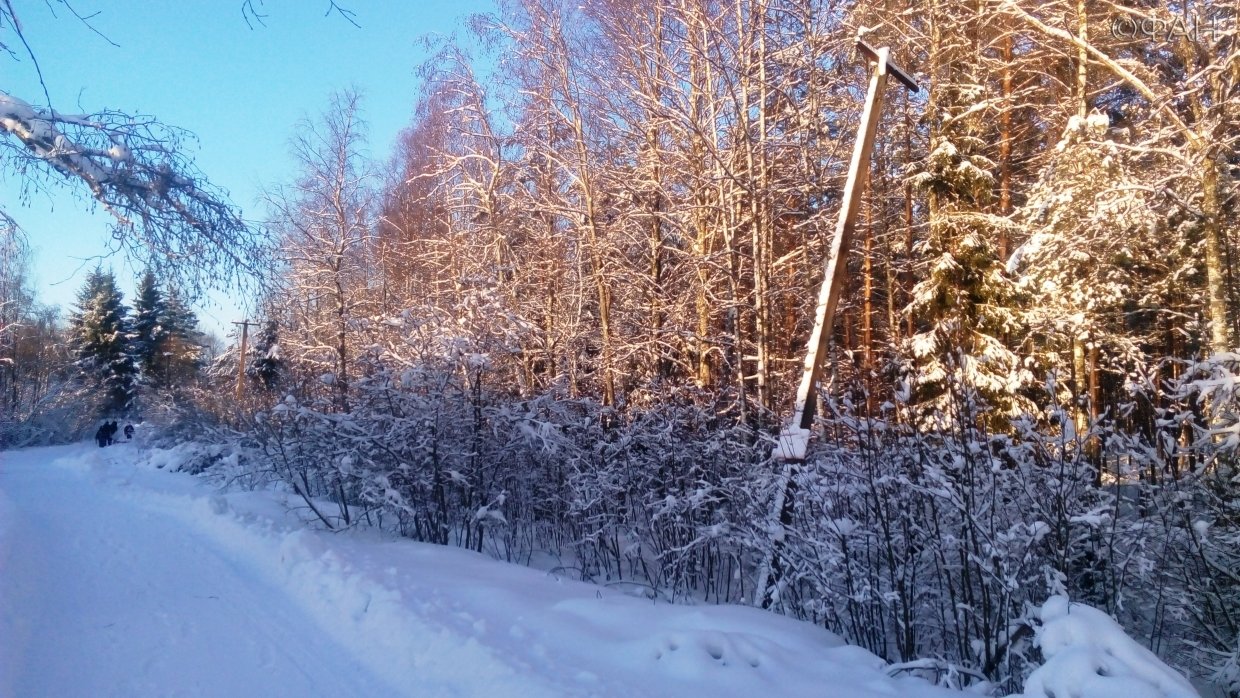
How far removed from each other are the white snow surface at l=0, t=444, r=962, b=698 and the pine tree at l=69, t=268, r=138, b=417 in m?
39.0

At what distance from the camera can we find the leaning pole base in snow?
21.6ft

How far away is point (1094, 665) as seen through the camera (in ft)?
11.2

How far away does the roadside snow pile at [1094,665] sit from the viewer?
3291 millimetres

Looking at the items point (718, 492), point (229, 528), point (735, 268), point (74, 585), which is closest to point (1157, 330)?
point (735, 268)

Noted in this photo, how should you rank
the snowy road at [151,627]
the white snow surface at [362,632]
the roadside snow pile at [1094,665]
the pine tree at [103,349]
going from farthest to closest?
the pine tree at [103,349] < the snowy road at [151,627] < the white snow surface at [362,632] < the roadside snow pile at [1094,665]

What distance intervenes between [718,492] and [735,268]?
5784 millimetres

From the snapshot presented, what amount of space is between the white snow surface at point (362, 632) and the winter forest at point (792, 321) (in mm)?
862

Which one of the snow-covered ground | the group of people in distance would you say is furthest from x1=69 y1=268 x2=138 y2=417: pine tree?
the snow-covered ground

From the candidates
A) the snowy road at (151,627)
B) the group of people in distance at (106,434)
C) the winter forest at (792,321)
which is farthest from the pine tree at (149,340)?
the snowy road at (151,627)

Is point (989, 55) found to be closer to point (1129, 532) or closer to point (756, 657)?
point (1129, 532)

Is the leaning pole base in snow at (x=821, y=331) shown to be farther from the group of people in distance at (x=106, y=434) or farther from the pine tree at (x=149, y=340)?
the pine tree at (x=149, y=340)

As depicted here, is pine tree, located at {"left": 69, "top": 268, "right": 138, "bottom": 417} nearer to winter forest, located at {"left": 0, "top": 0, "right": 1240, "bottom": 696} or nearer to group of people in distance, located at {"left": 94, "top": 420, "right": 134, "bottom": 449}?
group of people in distance, located at {"left": 94, "top": 420, "right": 134, "bottom": 449}

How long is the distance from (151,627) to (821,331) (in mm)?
6153

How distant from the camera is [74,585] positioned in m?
7.21
